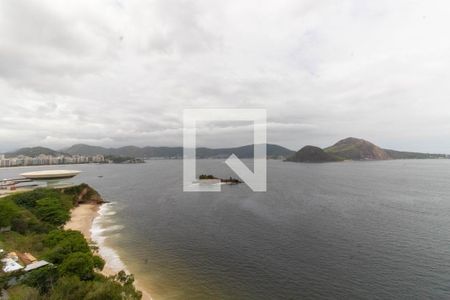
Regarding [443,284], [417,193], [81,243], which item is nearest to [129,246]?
[81,243]

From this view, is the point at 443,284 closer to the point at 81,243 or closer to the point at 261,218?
the point at 261,218

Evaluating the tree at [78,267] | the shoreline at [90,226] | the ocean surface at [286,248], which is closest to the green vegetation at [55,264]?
the tree at [78,267]

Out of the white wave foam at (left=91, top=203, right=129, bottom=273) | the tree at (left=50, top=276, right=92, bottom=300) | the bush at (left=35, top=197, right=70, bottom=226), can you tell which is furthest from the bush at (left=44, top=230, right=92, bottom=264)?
the bush at (left=35, top=197, right=70, bottom=226)

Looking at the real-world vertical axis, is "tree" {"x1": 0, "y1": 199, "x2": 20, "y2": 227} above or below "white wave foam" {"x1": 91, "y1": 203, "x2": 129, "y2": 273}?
above

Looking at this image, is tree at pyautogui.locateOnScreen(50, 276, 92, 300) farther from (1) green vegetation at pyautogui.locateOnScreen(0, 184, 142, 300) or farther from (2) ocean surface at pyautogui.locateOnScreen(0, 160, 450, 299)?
(2) ocean surface at pyautogui.locateOnScreen(0, 160, 450, 299)

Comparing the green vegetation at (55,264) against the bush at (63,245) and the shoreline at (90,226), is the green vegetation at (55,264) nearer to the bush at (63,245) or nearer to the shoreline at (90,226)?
the bush at (63,245)

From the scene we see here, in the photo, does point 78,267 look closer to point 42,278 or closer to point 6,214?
point 42,278
